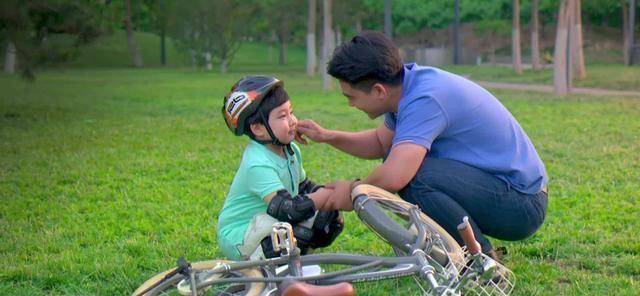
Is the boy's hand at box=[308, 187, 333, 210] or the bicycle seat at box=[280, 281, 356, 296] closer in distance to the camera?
the bicycle seat at box=[280, 281, 356, 296]

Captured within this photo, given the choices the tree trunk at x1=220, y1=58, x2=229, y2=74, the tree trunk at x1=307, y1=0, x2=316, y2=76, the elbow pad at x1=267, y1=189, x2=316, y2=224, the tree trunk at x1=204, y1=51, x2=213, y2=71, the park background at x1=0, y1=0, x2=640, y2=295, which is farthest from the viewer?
the tree trunk at x1=204, y1=51, x2=213, y2=71

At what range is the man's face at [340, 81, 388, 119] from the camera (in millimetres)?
3904

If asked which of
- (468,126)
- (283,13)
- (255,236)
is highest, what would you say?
(283,13)

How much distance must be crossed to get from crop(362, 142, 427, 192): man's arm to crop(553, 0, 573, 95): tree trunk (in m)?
15.8

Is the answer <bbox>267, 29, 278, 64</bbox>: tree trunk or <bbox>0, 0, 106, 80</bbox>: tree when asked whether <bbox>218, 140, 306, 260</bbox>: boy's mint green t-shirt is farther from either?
<bbox>267, 29, 278, 64</bbox>: tree trunk

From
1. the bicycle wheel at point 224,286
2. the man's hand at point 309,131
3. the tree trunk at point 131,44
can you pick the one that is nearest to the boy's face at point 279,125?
the man's hand at point 309,131

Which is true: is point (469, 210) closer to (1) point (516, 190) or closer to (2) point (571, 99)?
(1) point (516, 190)

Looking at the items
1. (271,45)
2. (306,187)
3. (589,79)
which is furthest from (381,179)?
(271,45)

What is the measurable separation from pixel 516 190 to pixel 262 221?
120cm

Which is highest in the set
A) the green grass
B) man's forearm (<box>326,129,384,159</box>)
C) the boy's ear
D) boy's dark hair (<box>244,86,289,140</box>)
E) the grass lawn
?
boy's dark hair (<box>244,86,289,140</box>)

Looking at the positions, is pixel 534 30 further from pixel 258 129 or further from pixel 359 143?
pixel 258 129

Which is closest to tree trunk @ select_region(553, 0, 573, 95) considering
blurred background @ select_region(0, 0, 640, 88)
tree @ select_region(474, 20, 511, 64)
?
blurred background @ select_region(0, 0, 640, 88)

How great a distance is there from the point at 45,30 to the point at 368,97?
12883 millimetres

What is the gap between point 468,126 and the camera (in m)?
3.97
